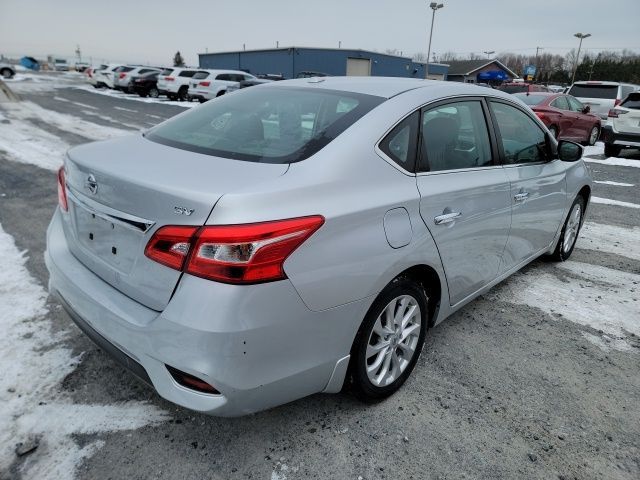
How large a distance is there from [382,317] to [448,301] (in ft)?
2.20

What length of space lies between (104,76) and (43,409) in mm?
32736

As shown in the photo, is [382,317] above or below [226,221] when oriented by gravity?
below

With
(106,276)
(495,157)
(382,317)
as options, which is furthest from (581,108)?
(106,276)

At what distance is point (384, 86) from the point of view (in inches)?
111

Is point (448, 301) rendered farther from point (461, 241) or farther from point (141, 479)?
point (141, 479)

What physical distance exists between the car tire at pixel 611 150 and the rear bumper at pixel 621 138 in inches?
5.9

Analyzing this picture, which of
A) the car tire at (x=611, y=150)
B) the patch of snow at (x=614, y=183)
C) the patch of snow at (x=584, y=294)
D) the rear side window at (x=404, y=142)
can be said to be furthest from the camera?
the car tire at (x=611, y=150)

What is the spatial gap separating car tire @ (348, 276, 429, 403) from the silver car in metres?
0.01

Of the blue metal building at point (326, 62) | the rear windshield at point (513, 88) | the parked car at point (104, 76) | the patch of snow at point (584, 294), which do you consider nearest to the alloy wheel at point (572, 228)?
the patch of snow at point (584, 294)

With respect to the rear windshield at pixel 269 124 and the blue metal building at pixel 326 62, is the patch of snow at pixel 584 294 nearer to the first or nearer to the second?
the rear windshield at pixel 269 124

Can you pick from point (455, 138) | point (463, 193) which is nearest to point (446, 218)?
point (463, 193)

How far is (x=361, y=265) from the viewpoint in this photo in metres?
2.09

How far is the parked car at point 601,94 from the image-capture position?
607 inches

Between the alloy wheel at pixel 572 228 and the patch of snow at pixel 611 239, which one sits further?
the patch of snow at pixel 611 239
